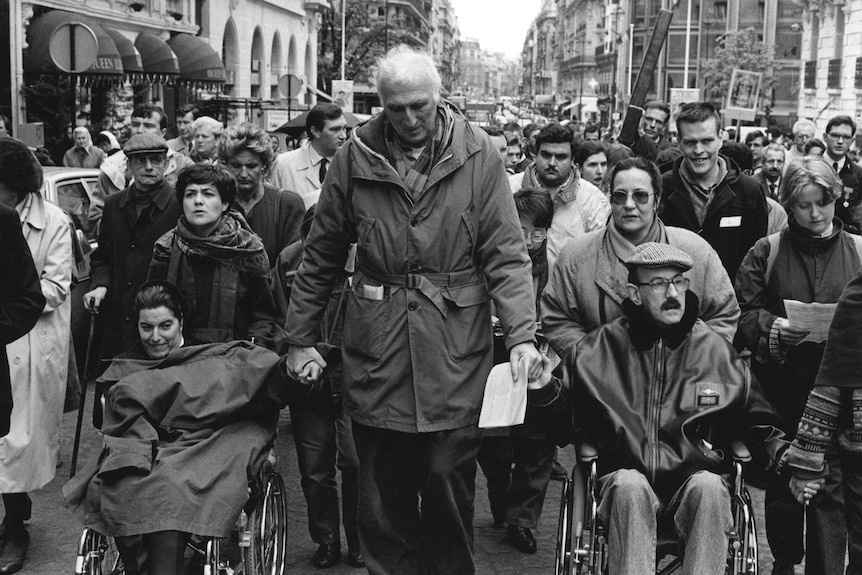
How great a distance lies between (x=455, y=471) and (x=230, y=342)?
4.10ft

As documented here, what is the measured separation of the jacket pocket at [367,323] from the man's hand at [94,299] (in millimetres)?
2293

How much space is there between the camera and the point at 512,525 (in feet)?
20.8

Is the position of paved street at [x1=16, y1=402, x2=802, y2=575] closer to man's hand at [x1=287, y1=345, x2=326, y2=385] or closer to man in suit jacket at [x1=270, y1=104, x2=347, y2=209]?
man's hand at [x1=287, y1=345, x2=326, y2=385]

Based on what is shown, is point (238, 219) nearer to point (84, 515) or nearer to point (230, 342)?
point (230, 342)

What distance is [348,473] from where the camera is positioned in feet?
19.7

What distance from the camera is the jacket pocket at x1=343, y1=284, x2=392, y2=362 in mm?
4746

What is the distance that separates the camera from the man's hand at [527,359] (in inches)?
179

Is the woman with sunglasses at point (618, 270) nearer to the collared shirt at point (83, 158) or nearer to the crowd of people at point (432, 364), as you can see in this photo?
the crowd of people at point (432, 364)

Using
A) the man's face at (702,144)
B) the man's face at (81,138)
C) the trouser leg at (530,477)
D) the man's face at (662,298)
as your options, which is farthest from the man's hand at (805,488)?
the man's face at (81,138)

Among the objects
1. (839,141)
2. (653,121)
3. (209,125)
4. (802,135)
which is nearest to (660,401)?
(209,125)

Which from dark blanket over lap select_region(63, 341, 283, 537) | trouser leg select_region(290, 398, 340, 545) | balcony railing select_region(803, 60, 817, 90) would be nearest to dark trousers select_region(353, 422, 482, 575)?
dark blanket over lap select_region(63, 341, 283, 537)

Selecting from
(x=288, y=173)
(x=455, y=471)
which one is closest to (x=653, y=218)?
(x=455, y=471)

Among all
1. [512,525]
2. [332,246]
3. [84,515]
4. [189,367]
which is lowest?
[512,525]

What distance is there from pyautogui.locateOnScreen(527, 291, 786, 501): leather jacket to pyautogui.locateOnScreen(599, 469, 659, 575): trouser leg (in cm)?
20
